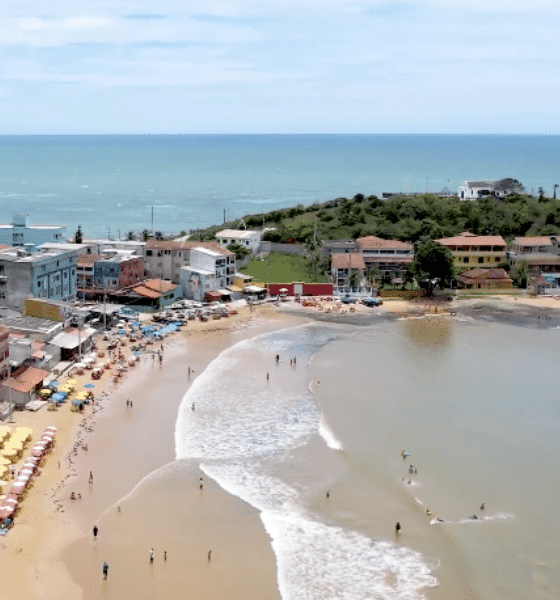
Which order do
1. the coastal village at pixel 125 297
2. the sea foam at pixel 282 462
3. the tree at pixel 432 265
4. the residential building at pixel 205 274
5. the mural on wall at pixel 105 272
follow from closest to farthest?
the sea foam at pixel 282 462 → the coastal village at pixel 125 297 → the mural on wall at pixel 105 272 → the residential building at pixel 205 274 → the tree at pixel 432 265

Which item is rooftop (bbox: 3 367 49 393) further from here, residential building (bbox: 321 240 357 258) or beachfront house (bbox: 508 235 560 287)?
beachfront house (bbox: 508 235 560 287)

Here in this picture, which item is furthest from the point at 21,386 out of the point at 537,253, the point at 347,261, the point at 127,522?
the point at 537,253

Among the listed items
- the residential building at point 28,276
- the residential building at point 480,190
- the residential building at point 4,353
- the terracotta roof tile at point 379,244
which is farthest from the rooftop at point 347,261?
the residential building at point 480,190

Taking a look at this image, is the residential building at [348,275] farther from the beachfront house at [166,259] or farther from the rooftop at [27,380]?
the rooftop at [27,380]

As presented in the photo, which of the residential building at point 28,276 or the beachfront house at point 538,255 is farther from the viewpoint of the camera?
the beachfront house at point 538,255

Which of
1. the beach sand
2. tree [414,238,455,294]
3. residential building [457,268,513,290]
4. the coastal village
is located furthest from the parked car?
the beach sand

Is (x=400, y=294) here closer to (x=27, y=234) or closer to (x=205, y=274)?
(x=205, y=274)

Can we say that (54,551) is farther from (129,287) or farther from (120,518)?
(129,287)
